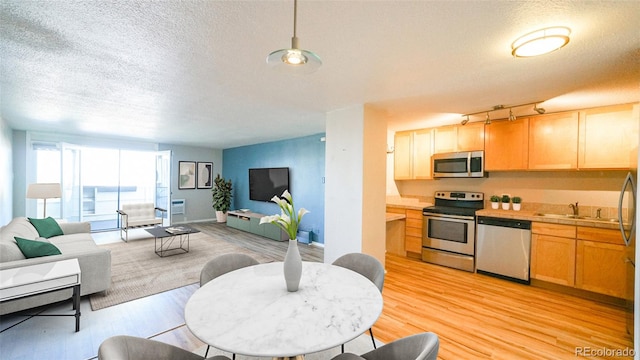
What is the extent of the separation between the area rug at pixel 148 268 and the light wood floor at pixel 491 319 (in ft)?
3.74

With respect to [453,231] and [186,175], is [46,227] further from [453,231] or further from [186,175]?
[453,231]

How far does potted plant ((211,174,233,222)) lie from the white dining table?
21.0 ft

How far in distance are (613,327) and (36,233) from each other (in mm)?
7049

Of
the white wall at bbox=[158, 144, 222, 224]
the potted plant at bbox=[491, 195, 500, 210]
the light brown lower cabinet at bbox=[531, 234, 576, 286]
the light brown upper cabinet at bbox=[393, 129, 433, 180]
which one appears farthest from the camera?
the white wall at bbox=[158, 144, 222, 224]

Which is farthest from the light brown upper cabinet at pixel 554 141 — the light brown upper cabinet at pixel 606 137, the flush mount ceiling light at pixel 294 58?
the flush mount ceiling light at pixel 294 58

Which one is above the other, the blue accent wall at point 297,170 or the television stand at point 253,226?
the blue accent wall at point 297,170

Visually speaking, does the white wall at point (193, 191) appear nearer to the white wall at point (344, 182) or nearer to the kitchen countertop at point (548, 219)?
the white wall at point (344, 182)

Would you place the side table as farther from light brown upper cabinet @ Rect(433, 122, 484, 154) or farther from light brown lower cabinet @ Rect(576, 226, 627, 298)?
light brown lower cabinet @ Rect(576, 226, 627, 298)

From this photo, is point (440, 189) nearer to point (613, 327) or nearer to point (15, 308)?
point (613, 327)

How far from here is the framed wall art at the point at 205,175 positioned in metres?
7.92

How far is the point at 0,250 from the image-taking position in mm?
2324

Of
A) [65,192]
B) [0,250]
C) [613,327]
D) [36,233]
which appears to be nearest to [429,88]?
[613,327]

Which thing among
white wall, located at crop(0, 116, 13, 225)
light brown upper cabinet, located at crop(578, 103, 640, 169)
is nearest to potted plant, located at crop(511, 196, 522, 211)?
light brown upper cabinet, located at crop(578, 103, 640, 169)

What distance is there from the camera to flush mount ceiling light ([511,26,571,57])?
61.2 inches
